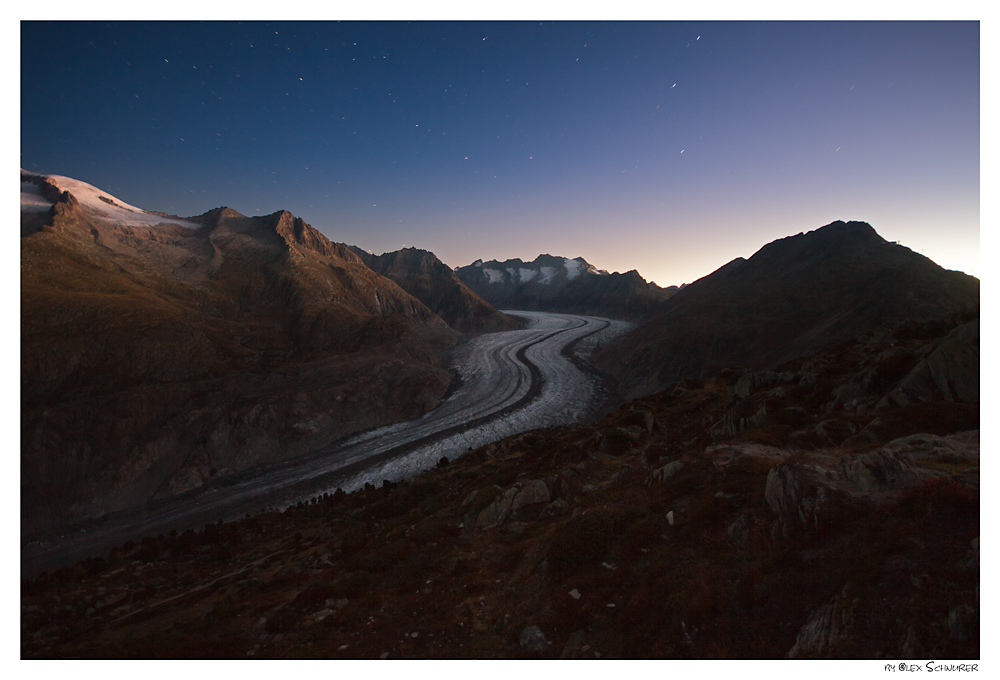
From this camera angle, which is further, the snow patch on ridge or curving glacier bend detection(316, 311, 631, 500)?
the snow patch on ridge

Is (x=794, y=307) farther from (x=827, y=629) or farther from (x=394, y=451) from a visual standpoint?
(x=827, y=629)

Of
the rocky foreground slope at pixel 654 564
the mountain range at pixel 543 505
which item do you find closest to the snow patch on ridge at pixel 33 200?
the mountain range at pixel 543 505

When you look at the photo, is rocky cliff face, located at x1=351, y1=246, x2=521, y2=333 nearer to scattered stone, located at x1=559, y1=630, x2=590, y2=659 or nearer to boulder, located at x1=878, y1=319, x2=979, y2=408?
boulder, located at x1=878, y1=319, x2=979, y2=408

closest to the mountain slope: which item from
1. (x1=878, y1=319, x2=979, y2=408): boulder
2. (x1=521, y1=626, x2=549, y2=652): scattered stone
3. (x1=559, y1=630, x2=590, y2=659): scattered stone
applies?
(x1=878, y1=319, x2=979, y2=408): boulder

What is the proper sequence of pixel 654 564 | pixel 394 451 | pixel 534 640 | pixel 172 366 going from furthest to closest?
pixel 172 366 → pixel 394 451 → pixel 654 564 → pixel 534 640

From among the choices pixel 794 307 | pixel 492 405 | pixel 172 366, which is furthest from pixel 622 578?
pixel 794 307

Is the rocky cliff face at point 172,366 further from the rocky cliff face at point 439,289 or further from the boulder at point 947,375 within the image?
the rocky cliff face at point 439,289
